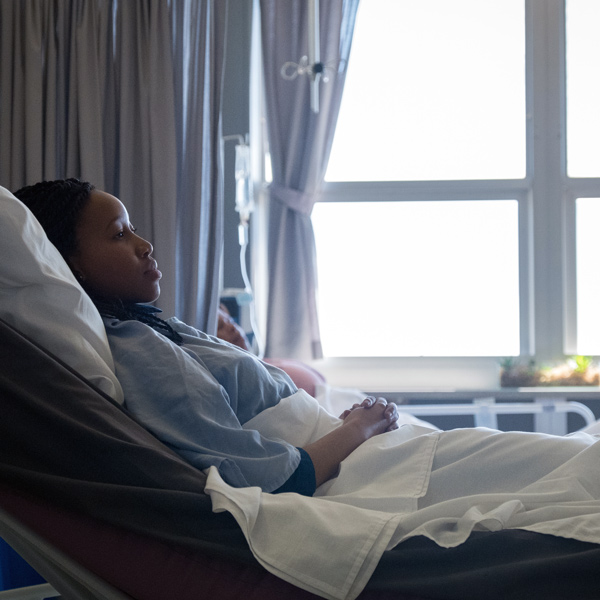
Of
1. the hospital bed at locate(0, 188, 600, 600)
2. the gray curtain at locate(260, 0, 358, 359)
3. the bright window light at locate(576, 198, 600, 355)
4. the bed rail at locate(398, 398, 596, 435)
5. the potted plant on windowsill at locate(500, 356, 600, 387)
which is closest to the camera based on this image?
the hospital bed at locate(0, 188, 600, 600)

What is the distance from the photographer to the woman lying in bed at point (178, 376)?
1066 millimetres

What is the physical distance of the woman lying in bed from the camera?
1.07 metres

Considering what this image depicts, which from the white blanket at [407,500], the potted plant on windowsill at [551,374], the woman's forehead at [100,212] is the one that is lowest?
the potted plant on windowsill at [551,374]

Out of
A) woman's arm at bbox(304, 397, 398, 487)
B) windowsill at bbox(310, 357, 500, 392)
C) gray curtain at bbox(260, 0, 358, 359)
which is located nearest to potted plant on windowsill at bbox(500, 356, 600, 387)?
windowsill at bbox(310, 357, 500, 392)

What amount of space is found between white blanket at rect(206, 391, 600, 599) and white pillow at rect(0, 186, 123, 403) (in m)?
0.30

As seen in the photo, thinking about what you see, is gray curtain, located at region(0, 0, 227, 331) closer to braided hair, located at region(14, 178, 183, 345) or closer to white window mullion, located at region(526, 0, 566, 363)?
braided hair, located at region(14, 178, 183, 345)

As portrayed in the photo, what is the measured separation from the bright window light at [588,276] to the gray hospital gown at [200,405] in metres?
2.23

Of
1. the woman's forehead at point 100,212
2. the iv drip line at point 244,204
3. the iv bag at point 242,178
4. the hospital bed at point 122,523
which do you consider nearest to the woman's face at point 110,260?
the woman's forehead at point 100,212

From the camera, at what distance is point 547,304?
2967mm

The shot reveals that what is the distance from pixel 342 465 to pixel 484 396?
1.75 metres

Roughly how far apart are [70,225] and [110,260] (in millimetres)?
108

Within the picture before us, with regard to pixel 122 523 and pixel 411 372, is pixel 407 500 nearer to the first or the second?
pixel 122 523

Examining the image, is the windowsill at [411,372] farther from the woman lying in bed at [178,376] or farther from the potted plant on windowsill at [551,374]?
the woman lying in bed at [178,376]

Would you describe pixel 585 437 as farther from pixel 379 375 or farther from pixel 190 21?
Result: pixel 190 21
